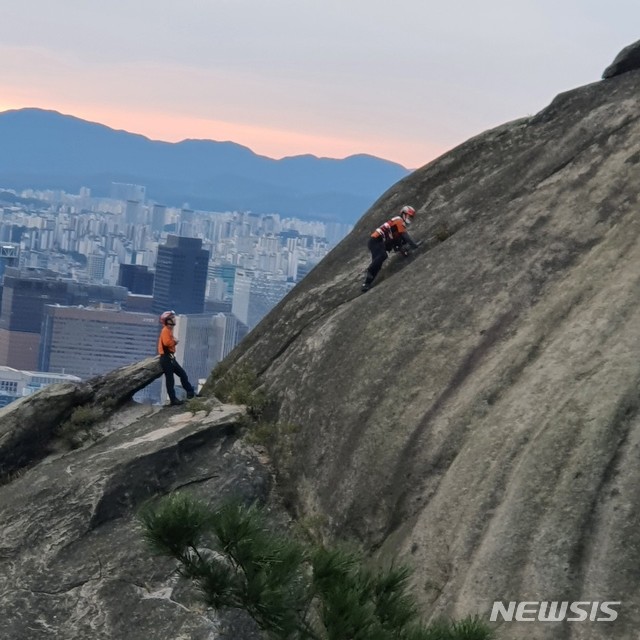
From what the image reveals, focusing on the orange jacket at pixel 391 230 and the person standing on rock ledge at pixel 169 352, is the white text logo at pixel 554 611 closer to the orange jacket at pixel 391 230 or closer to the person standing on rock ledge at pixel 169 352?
the person standing on rock ledge at pixel 169 352

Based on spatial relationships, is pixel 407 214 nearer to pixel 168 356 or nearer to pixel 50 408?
pixel 168 356

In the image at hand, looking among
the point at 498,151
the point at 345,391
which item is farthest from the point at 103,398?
the point at 498,151

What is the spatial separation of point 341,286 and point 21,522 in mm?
7234

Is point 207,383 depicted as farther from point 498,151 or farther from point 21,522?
point 498,151

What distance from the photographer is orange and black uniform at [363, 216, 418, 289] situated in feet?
66.9

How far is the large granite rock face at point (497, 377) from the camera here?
1338 cm

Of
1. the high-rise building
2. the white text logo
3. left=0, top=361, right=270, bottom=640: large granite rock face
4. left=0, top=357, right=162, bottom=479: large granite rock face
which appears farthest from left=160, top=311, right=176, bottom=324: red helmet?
the high-rise building

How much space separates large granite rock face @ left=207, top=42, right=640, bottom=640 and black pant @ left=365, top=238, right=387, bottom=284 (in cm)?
17

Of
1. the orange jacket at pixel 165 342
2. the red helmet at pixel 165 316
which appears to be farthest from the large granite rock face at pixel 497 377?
the red helmet at pixel 165 316

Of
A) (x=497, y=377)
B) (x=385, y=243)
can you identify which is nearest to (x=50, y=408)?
(x=385, y=243)

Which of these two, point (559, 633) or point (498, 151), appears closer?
point (559, 633)

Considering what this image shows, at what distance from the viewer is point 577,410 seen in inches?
554

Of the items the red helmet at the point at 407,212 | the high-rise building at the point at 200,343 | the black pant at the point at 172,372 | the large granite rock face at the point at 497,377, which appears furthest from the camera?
the high-rise building at the point at 200,343

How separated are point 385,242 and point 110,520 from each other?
6.97 meters
